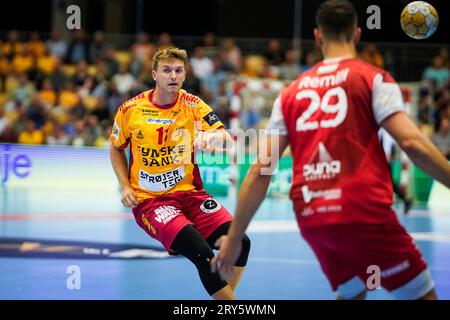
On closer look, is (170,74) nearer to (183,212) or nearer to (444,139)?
(183,212)

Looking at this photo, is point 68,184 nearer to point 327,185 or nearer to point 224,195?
point 224,195

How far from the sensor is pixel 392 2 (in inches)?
896

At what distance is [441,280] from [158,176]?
383 centimetres

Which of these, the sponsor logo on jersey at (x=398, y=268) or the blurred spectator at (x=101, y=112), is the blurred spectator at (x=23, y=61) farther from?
the sponsor logo on jersey at (x=398, y=268)

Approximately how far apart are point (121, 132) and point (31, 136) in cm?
1302

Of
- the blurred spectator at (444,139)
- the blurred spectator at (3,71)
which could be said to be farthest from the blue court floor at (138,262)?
the blurred spectator at (3,71)

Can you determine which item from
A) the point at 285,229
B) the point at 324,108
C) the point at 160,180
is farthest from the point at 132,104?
the point at 285,229

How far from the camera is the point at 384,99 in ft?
13.1

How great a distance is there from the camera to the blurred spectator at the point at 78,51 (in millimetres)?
21562

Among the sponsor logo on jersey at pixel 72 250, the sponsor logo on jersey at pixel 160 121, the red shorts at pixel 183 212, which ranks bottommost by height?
the sponsor logo on jersey at pixel 72 250

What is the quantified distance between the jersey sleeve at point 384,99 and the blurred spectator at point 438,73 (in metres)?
16.2

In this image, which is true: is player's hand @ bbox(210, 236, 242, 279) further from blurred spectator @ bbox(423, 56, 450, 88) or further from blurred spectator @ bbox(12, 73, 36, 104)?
blurred spectator @ bbox(12, 73, 36, 104)

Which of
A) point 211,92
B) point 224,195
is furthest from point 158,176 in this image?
point 211,92

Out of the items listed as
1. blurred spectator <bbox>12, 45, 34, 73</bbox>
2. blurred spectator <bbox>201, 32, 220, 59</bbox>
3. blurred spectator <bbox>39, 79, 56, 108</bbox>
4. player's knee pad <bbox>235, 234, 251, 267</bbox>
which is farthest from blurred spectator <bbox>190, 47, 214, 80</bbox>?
player's knee pad <bbox>235, 234, 251, 267</bbox>
